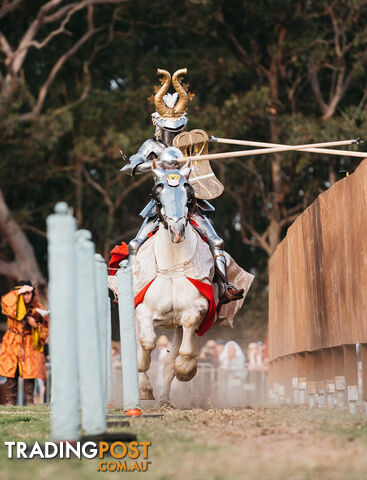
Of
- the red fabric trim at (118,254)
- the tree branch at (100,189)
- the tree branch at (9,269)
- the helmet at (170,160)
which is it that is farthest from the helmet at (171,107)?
the tree branch at (100,189)

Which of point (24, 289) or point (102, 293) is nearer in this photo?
point (102, 293)

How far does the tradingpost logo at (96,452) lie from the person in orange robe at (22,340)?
36.9ft

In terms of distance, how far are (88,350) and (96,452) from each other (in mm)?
674

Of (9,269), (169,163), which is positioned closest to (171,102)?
(169,163)

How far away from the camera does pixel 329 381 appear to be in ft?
34.7

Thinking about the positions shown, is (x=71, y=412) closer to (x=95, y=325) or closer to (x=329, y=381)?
(x=95, y=325)

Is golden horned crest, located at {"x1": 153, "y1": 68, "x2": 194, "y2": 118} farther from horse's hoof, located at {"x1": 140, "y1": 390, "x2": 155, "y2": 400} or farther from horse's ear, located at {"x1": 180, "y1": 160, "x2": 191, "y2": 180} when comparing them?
horse's hoof, located at {"x1": 140, "y1": 390, "x2": 155, "y2": 400}

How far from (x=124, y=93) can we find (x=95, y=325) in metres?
26.8

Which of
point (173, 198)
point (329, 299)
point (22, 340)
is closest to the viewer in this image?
point (329, 299)

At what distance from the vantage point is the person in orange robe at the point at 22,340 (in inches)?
660

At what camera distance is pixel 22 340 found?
1703cm

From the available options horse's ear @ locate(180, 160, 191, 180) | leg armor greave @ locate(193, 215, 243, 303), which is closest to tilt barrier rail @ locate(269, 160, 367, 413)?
leg armor greave @ locate(193, 215, 243, 303)

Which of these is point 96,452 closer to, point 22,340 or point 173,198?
point 173,198

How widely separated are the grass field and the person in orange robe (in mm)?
9217
